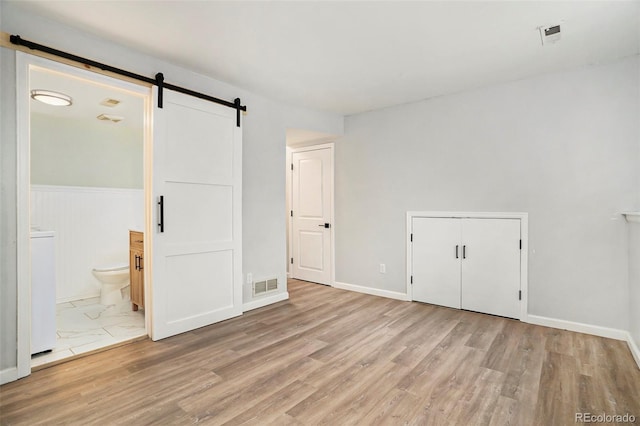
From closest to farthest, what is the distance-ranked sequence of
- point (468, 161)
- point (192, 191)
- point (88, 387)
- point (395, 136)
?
1. point (88, 387)
2. point (192, 191)
3. point (468, 161)
4. point (395, 136)

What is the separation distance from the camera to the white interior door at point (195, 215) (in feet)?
9.86

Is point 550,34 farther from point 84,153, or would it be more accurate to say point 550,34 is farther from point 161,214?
point 84,153

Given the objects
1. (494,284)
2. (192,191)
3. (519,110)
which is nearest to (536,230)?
(494,284)

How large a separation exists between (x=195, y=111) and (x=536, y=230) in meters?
3.79

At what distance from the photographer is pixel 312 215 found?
211 inches

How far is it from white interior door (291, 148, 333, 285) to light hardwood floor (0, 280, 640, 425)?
1910 millimetres

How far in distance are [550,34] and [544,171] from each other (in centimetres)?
138

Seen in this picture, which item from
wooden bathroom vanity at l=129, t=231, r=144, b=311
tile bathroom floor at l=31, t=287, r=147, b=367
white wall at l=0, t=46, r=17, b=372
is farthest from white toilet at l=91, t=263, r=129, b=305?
white wall at l=0, t=46, r=17, b=372

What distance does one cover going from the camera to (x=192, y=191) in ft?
10.6

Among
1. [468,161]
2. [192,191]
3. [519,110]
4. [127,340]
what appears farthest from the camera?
[468,161]

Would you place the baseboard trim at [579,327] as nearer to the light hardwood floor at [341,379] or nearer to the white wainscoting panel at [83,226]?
the light hardwood floor at [341,379]

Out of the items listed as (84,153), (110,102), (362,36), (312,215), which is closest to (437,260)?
(312,215)

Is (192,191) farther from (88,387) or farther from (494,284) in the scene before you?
(494,284)

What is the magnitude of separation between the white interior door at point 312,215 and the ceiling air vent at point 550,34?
3039 mm
